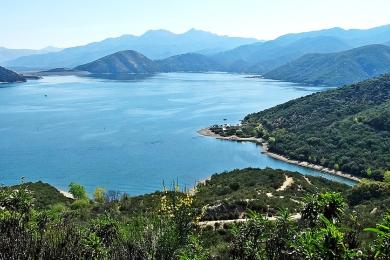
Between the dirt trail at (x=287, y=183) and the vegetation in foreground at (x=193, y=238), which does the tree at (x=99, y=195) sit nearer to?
the dirt trail at (x=287, y=183)

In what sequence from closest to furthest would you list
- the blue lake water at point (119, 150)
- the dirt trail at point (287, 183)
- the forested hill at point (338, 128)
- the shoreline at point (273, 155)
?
the dirt trail at point (287, 183)
the blue lake water at point (119, 150)
the shoreline at point (273, 155)
the forested hill at point (338, 128)

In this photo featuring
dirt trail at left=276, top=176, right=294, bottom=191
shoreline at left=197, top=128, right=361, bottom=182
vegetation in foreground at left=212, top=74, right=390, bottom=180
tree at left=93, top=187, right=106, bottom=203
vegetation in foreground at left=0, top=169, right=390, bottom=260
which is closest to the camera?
vegetation in foreground at left=0, top=169, right=390, bottom=260

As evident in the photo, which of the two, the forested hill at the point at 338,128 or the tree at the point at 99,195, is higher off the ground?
the forested hill at the point at 338,128

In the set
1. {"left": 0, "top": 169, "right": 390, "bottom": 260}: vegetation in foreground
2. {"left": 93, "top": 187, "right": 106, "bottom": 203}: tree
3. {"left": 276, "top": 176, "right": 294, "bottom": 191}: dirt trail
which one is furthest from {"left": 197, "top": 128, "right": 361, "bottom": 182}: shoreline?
{"left": 0, "top": 169, "right": 390, "bottom": 260}: vegetation in foreground

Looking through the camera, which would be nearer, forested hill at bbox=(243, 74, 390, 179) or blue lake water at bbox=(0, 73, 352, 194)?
blue lake water at bbox=(0, 73, 352, 194)

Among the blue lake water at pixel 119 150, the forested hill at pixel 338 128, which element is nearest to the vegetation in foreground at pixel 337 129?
the forested hill at pixel 338 128

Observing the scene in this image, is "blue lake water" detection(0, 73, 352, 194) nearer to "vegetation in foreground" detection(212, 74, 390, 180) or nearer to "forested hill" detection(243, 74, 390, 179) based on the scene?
"vegetation in foreground" detection(212, 74, 390, 180)

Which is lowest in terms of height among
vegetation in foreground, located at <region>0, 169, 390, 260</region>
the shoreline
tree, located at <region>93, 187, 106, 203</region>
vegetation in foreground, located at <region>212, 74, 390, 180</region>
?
the shoreline
